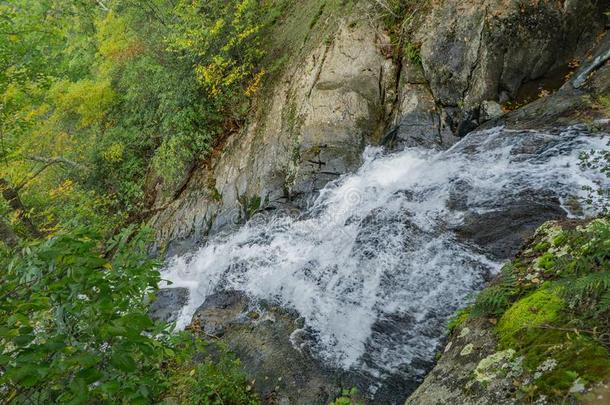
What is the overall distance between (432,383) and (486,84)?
659cm

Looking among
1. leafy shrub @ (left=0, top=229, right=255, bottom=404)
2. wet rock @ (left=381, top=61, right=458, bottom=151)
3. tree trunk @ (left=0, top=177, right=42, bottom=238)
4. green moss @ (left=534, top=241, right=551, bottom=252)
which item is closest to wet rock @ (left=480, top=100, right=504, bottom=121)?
wet rock @ (left=381, top=61, right=458, bottom=151)

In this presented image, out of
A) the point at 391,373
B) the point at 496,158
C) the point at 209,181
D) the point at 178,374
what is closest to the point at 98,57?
the point at 209,181

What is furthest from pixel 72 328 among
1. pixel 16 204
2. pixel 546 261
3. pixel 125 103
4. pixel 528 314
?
pixel 125 103

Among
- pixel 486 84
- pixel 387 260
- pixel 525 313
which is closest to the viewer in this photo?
pixel 525 313

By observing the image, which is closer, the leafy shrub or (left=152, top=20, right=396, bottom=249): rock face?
the leafy shrub

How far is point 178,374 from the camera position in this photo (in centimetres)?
579

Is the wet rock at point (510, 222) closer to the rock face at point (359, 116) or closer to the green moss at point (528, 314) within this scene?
the rock face at point (359, 116)

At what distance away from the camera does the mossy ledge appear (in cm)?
238

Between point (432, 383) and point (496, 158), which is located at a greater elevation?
point (496, 158)

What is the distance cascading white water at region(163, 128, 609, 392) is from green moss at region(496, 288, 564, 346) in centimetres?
198

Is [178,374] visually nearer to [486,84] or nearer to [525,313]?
[525,313]

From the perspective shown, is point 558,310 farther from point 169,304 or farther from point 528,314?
point 169,304

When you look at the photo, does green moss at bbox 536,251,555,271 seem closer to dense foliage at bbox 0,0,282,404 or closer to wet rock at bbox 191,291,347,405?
wet rock at bbox 191,291,347,405

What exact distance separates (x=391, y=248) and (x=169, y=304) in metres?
4.91
